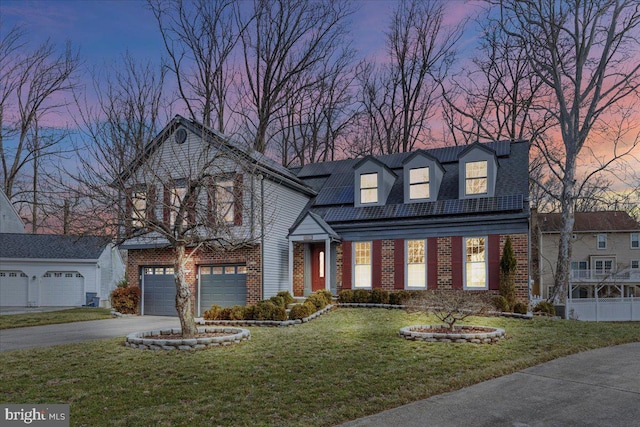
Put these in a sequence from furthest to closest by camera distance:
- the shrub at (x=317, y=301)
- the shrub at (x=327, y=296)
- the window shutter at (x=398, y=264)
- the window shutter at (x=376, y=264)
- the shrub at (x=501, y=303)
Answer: the window shutter at (x=376, y=264) < the window shutter at (x=398, y=264) < the shrub at (x=327, y=296) < the shrub at (x=317, y=301) < the shrub at (x=501, y=303)

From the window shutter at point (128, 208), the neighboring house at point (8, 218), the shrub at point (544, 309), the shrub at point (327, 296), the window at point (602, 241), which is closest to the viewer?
the window shutter at point (128, 208)

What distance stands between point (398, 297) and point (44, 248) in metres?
23.5

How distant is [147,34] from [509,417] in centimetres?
2532

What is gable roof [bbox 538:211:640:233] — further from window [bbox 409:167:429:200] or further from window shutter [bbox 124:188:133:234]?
window shutter [bbox 124:188:133:234]

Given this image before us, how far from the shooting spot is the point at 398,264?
678 inches

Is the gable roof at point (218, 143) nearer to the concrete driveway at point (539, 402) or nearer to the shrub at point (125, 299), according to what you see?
the shrub at point (125, 299)

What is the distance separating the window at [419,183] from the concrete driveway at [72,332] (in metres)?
9.90

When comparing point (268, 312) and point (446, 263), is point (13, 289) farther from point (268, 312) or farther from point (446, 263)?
point (446, 263)

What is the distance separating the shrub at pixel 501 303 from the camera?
1413cm

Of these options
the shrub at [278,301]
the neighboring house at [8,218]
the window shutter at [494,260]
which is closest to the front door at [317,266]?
the shrub at [278,301]

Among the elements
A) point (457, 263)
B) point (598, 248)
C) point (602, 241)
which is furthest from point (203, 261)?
point (602, 241)

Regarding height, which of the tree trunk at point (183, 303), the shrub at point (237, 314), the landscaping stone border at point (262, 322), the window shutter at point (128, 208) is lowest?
the landscaping stone border at point (262, 322)

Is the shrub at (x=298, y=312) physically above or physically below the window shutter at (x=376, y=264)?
below

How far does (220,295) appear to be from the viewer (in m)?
17.7
